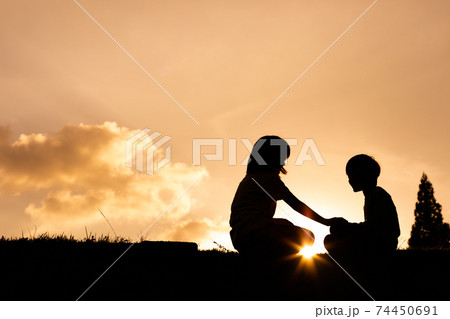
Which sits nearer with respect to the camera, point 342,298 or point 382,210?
point 342,298

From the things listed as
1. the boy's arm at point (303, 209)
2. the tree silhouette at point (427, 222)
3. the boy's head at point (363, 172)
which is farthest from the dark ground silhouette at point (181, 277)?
the tree silhouette at point (427, 222)

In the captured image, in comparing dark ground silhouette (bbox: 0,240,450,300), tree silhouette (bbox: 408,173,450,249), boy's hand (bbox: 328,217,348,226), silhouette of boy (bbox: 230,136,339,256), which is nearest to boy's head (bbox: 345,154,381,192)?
boy's hand (bbox: 328,217,348,226)

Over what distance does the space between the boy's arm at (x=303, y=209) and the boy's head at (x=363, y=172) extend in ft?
2.12

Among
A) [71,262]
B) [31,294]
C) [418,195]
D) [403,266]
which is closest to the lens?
[31,294]

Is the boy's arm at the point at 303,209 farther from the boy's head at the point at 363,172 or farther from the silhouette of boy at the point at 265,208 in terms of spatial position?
the boy's head at the point at 363,172

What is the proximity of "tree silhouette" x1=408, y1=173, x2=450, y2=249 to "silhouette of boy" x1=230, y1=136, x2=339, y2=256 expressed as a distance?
97.0 ft

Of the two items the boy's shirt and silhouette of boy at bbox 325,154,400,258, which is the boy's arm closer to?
silhouette of boy at bbox 325,154,400,258

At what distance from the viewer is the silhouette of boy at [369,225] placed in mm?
5816

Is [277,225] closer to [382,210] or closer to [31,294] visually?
[382,210]

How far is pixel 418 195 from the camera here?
34531 millimetres

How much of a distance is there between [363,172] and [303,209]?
1.03 metres

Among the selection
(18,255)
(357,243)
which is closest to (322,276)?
(357,243)

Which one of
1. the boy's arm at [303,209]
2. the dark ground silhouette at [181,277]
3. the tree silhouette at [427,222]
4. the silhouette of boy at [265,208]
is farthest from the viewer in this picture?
the tree silhouette at [427,222]
